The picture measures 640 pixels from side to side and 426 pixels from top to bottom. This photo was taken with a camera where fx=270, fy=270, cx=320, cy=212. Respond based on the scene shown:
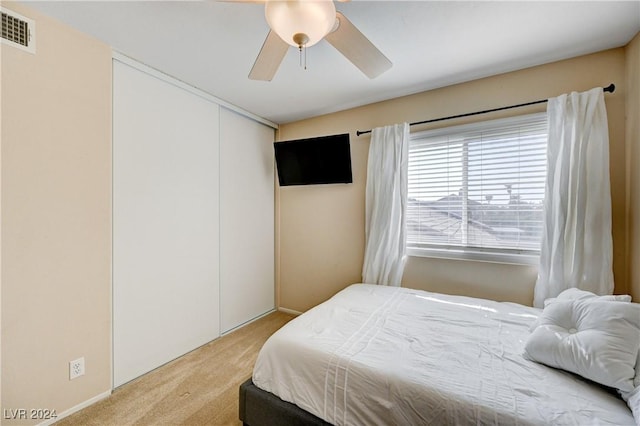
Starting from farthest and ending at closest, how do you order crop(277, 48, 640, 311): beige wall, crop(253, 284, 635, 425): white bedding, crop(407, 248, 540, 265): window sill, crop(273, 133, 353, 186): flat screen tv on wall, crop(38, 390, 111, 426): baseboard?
crop(273, 133, 353, 186): flat screen tv on wall, crop(407, 248, 540, 265): window sill, crop(277, 48, 640, 311): beige wall, crop(38, 390, 111, 426): baseboard, crop(253, 284, 635, 425): white bedding

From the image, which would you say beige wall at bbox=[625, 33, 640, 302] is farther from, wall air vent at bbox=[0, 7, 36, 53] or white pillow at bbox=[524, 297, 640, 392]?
wall air vent at bbox=[0, 7, 36, 53]

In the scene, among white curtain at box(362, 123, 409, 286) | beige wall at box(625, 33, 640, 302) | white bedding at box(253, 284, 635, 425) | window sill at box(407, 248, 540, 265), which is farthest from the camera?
white curtain at box(362, 123, 409, 286)

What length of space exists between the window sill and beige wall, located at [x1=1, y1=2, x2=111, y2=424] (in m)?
2.66

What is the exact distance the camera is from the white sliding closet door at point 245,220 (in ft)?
9.75

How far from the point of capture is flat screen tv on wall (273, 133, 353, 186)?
9.67 ft

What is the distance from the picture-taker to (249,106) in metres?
3.05

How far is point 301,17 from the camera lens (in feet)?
3.67

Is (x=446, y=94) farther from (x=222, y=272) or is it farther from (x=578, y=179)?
(x=222, y=272)

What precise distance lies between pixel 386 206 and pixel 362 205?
0.36m

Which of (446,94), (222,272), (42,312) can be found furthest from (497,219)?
(42,312)

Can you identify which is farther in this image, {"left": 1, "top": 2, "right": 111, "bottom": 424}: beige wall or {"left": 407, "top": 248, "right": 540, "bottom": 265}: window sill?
{"left": 407, "top": 248, "right": 540, "bottom": 265}: window sill

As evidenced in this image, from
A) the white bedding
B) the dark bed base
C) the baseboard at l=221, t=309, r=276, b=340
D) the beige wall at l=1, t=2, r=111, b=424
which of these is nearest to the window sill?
the white bedding

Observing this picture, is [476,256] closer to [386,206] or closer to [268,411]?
[386,206]

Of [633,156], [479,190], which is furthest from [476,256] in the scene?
[633,156]
